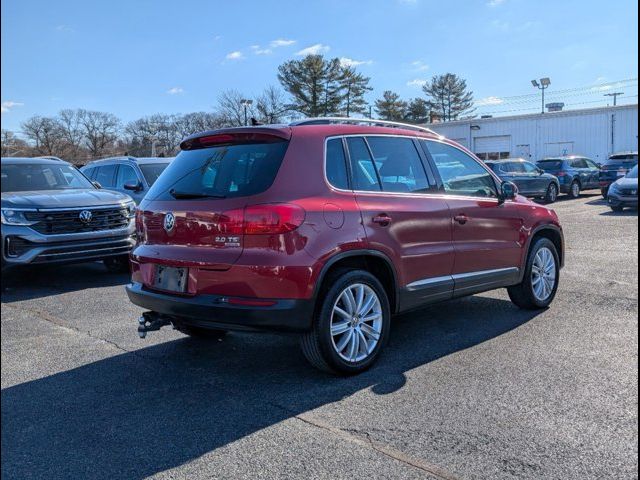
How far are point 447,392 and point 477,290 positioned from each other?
5.40ft

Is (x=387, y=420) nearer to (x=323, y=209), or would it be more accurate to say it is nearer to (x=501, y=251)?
(x=323, y=209)

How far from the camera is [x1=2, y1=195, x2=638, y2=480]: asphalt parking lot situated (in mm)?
2914

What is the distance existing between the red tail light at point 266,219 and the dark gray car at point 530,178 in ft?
58.5

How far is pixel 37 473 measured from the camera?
2846 millimetres

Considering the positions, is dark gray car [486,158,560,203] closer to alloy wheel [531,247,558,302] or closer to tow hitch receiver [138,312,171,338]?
alloy wheel [531,247,558,302]

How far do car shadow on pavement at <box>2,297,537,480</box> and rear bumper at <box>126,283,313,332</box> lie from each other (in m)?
0.48

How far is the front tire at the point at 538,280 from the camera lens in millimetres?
5754

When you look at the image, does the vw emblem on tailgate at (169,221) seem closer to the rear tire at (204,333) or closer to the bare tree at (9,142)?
the rear tire at (204,333)

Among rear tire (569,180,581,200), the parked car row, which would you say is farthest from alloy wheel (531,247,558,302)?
rear tire (569,180,581,200)

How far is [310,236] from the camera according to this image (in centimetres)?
376

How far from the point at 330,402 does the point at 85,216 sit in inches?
196

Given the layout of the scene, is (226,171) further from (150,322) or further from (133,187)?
(133,187)

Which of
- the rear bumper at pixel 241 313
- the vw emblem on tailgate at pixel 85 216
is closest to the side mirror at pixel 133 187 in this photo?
the vw emblem on tailgate at pixel 85 216


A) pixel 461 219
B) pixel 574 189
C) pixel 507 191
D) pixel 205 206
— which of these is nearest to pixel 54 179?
pixel 205 206
